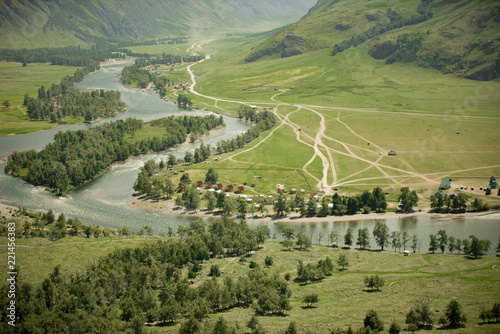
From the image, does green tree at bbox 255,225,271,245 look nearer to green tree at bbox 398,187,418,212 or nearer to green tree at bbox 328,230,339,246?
green tree at bbox 328,230,339,246

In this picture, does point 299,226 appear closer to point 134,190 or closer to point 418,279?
point 418,279

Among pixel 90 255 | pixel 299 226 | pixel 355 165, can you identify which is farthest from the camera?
pixel 355 165

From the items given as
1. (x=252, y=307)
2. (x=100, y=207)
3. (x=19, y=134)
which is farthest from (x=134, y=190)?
(x=19, y=134)

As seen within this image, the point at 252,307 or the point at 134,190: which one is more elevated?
the point at 134,190

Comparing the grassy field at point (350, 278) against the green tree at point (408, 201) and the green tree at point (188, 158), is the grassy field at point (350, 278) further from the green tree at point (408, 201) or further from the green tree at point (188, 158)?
the green tree at point (188, 158)

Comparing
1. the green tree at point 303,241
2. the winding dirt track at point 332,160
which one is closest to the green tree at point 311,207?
the winding dirt track at point 332,160

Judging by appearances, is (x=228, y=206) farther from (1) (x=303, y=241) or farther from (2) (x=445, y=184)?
(2) (x=445, y=184)

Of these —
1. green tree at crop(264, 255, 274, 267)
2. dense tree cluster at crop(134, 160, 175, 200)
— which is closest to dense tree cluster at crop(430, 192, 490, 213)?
green tree at crop(264, 255, 274, 267)
